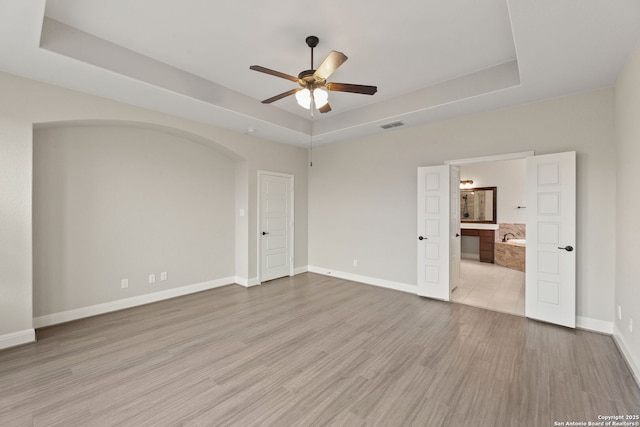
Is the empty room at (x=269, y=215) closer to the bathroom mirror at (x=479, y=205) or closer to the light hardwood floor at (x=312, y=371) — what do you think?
the light hardwood floor at (x=312, y=371)

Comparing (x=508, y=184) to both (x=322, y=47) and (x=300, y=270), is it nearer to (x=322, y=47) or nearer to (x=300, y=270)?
(x=300, y=270)

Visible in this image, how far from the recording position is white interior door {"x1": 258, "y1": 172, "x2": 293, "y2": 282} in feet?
17.6

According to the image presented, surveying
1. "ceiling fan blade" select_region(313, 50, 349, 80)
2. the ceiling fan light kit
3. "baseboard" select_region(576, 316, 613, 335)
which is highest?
"ceiling fan blade" select_region(313, 50, 349, 80)

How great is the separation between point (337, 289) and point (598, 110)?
4.31 meters

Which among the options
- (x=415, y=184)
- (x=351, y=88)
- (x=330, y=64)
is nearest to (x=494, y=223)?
(x=415, y=184)

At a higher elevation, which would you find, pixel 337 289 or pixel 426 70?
pixel 426 70

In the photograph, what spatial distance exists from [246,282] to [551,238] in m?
4.72

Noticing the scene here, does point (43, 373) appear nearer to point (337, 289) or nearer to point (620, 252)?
point (337, 289)

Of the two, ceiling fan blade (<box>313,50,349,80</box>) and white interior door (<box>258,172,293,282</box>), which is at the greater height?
ceiling fan blade (<box>313,50,349,80</box>)

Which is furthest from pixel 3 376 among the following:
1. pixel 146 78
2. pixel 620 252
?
pixel 620 252

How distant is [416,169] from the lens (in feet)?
15.2

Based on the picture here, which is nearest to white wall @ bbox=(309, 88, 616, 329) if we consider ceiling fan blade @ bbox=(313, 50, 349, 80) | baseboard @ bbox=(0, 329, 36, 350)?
ceiling fan blade @ bbox=(313, 50, 349, 80)

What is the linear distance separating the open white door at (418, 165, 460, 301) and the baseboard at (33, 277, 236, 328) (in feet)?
12.1

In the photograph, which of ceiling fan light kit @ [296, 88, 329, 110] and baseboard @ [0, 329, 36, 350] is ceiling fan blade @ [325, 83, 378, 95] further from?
baseboard @ [0, 329, 36, 350]
